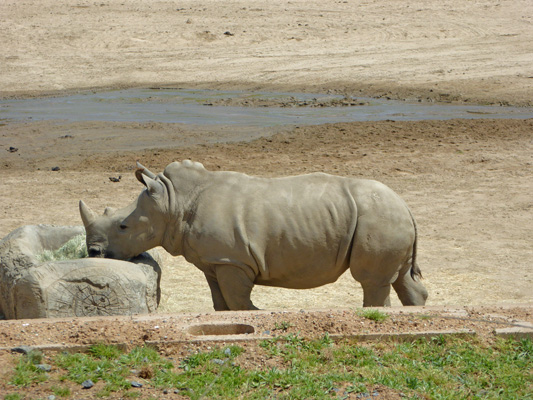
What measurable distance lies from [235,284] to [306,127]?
1117cm

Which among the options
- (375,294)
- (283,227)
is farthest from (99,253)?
(375,294)

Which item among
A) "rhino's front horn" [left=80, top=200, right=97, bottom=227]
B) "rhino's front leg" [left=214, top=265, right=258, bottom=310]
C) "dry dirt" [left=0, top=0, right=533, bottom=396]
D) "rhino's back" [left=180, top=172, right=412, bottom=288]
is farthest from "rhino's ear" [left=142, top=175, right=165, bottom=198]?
"dry dirt" [left=0, top=0, right=533, bottom=396]

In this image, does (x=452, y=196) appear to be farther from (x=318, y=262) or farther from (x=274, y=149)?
(x=318, y=262)

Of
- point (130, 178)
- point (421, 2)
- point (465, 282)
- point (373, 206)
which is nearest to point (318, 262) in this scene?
point (373, 206)

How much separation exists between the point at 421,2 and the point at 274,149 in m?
18.5

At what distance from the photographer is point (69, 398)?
4973 millimetres

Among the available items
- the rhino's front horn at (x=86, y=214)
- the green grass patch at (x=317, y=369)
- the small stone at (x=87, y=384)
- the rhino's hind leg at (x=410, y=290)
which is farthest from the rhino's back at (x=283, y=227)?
the small stone at (x=87, y=384)

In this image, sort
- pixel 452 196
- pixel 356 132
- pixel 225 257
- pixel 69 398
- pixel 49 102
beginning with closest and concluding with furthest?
pixel 69 398, pixel 225 257, pixel 452 196, pixel 356 132, pixel 49 102

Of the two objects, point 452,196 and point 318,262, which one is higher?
point 318,262

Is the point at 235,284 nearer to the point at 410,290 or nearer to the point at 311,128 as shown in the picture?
the point at 410,290

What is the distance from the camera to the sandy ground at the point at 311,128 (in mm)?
10633

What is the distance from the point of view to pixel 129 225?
7.45 meters

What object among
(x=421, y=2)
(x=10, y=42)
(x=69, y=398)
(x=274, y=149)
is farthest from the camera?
(x=421, y=2)

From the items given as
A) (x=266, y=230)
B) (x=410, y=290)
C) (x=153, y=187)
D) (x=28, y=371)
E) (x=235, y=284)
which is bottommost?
(x=410, y=290)
